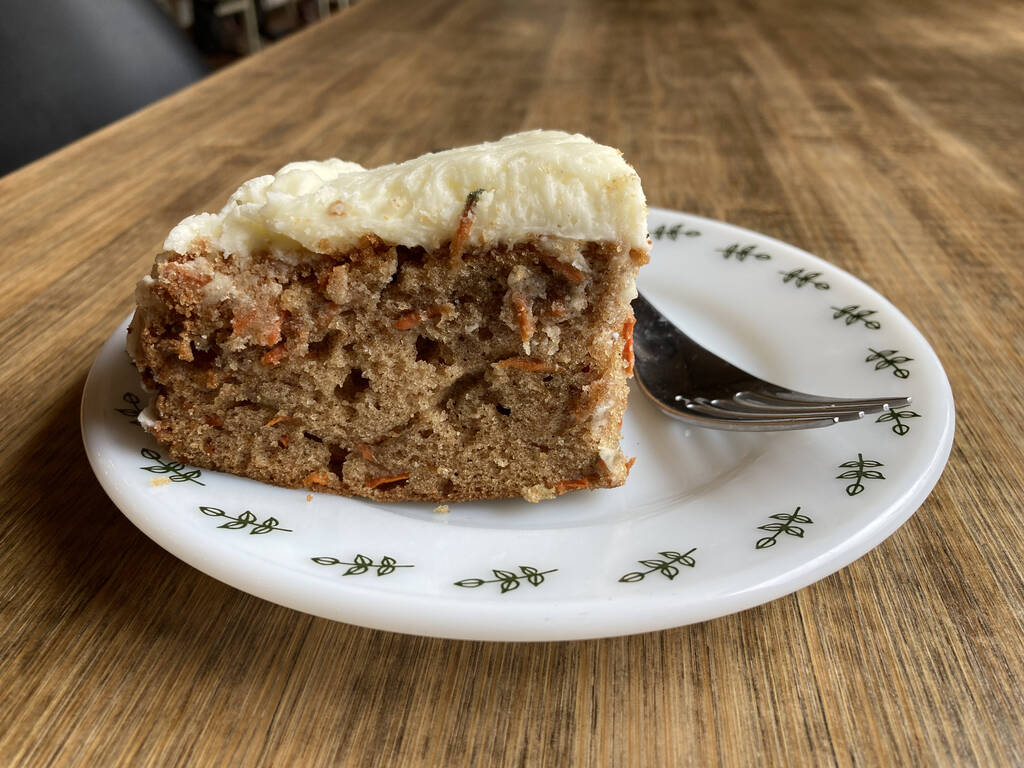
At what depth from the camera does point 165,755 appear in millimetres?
888

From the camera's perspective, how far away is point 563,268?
1.18 metres

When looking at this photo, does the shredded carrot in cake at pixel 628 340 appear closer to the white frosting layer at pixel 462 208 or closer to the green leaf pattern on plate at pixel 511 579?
the white frosting layer at pixel 462 208

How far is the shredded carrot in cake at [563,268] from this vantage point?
1172mm

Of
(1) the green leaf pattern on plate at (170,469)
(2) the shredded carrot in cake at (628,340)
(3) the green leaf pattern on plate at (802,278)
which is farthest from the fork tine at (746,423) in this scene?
(1) the green leaf pattern on plate at (170,469)

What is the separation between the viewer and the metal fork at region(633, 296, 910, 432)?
1282mm

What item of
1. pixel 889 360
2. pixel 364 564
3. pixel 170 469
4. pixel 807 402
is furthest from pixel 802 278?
pixel 170 469

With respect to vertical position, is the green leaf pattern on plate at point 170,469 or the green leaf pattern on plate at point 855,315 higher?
the green leaf pattern on plate at point 170,469

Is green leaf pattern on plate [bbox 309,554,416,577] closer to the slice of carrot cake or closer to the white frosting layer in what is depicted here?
the slice of carrot cake

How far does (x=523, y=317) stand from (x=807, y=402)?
1.58 feet

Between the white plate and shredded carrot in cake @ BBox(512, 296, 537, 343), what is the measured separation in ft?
0.85

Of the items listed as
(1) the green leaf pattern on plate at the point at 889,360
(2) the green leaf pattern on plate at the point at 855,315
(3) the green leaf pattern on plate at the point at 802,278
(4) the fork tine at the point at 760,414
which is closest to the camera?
(4) the fork tine at the point at 760,414

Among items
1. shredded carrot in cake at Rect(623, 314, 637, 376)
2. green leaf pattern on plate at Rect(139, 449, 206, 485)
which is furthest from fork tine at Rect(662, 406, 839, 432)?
green leaf pattern on plate at Rect(139, 449, 206, 485)

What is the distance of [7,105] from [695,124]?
2288 millimetres

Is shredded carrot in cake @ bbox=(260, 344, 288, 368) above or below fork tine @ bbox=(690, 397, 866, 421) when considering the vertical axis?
above
